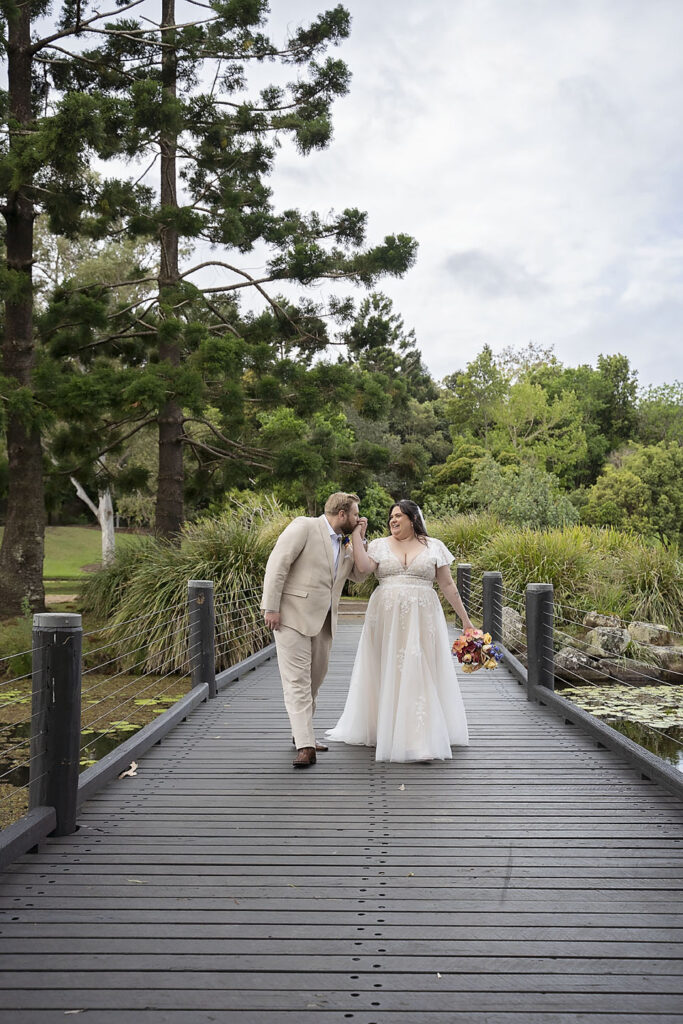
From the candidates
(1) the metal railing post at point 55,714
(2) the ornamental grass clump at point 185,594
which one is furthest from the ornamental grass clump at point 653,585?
(1) the metal railing post at point 55,714

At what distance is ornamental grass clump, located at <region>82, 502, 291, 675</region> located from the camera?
1182 centimetres

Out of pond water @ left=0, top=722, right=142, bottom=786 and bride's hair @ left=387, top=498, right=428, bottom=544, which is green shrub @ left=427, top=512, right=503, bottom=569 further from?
bride's hair @ left=387, top=498, right=428, bottom=544

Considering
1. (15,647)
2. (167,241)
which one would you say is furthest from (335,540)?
(167,241)

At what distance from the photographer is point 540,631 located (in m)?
7.66

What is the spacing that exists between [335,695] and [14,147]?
848 cm

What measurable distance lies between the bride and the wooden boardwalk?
248 millimetres

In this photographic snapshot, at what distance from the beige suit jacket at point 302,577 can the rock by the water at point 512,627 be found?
7.13m

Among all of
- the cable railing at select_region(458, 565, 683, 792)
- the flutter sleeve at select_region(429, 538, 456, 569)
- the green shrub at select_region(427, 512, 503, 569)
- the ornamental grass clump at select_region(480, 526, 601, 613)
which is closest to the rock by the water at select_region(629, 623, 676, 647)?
the cable railing at select_region(458, 565, 683, 792)

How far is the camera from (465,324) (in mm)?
64312

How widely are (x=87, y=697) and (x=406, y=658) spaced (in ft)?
20.7

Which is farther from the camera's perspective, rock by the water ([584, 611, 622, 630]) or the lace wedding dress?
rock by the water ([584, 611, 622, 630])

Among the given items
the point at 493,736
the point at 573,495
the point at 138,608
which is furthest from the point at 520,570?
the point at 573,495

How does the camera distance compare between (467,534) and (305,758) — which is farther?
(467,534)

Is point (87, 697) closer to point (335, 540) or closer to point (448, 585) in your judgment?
point (335, 540)
